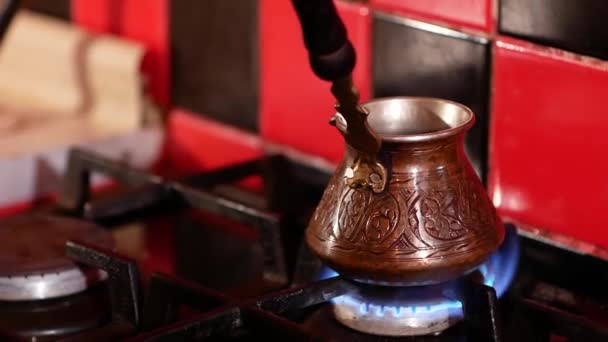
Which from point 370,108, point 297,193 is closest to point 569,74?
point 370,108

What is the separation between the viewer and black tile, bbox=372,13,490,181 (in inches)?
35.5

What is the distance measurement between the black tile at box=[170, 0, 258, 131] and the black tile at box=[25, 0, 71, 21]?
0.22 m

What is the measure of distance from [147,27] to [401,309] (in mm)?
613

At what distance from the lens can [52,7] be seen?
1378 millimetres

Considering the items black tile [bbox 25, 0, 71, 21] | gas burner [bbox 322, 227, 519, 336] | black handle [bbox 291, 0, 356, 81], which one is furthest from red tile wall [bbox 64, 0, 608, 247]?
black tile [bbox 25, 0, 71, 21]

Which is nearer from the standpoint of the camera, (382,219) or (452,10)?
(382,219)

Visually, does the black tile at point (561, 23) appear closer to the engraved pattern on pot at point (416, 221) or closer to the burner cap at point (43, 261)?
the engraved pattern on pot at point (416, 221)

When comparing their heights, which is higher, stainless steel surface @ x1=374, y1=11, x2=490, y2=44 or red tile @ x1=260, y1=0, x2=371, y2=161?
stainless steel surface @ x1=374, y1=11, x2=490, y2=44

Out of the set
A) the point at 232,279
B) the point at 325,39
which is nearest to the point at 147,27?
the point at 232,279

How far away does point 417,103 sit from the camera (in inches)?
31.6

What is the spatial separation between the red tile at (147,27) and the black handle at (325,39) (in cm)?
60

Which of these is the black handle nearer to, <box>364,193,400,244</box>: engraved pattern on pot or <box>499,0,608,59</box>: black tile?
<box>364,193,400,244</box>: engraved pattern on pot

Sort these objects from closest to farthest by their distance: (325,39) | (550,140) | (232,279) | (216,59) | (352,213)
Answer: (325,39) < (352,213) < (550,140) < (232,279) < (216,59)

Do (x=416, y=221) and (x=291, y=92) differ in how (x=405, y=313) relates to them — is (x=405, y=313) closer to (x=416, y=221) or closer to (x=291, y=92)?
(x=416, y=221)
